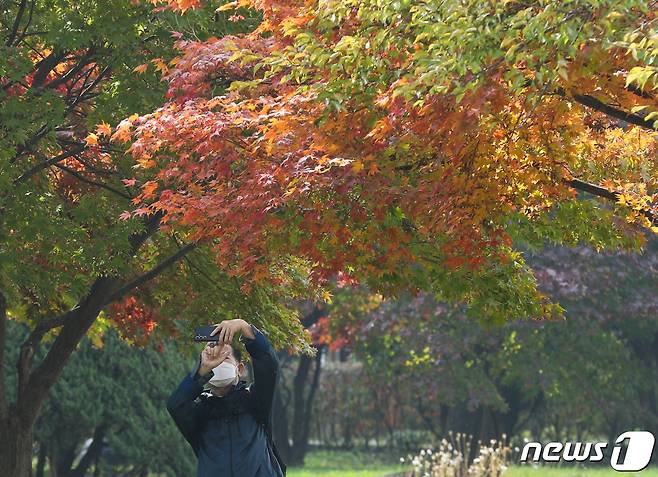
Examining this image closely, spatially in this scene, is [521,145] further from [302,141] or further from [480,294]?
[480,294]

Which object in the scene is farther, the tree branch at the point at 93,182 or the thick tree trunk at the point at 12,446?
the thick tree trunk at the point at 12,446

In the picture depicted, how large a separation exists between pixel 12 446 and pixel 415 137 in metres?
7.88

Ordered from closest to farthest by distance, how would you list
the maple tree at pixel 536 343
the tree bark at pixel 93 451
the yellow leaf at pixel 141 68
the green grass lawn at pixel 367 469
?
the yellow leaf at pixel 141 68 < the tree bark at pixel 93 451 < the green grass lawn at pixel 367 469 < the maple tree at pixel 536 343

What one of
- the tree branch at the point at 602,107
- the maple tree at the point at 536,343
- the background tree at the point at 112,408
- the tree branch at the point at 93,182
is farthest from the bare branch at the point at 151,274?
the maple tree at the point at 536,343

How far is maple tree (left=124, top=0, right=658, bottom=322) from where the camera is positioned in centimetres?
804

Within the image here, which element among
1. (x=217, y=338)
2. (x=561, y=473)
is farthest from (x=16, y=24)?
(x=561, y=473)

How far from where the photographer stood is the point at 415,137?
30.8ft

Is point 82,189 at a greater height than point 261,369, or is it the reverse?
point 261,369

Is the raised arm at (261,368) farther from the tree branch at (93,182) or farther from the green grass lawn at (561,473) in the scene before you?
the green grass lawn at (561,473)

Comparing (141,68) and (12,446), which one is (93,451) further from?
(141,68)

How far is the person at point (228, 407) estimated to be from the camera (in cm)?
657

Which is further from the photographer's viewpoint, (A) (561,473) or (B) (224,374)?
(A) (561,473)

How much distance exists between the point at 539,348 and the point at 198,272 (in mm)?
15430

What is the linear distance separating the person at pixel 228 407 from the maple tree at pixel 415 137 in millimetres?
2359
